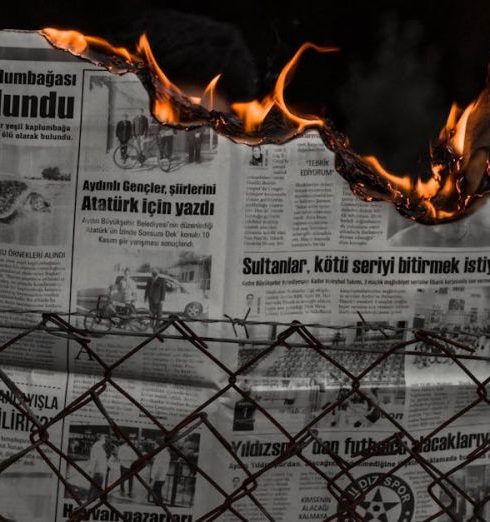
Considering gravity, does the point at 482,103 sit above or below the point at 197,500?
above

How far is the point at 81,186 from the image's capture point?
840mm

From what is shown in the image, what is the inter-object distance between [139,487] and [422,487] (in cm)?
31

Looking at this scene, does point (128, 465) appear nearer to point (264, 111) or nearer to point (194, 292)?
point (194, 292)

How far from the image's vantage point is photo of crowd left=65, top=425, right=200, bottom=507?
0.87 metres

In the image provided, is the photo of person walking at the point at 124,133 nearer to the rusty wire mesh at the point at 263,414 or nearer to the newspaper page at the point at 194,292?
the newspaper page at the point at 194,292

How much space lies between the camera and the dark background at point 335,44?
2.71ft

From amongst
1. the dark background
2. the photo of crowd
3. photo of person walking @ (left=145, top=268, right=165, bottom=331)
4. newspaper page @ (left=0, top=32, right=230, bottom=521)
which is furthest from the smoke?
the photo of crowd

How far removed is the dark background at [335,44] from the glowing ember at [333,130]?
0.01m

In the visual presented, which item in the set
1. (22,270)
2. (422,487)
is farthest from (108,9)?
(422,487)

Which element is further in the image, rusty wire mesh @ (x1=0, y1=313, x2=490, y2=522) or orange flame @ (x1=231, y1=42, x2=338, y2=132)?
orange flame @ (x1=231, y1=42, x2=338, y2=132)

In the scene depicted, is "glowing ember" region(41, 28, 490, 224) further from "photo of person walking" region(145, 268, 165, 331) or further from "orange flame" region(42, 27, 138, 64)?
"photo of person walking" region(145, 268, 165, 331)

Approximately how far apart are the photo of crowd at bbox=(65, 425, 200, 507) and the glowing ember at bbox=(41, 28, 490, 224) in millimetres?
329

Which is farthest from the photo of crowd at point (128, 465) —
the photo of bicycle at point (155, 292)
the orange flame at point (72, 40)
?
the orange flame at point (72, 40)

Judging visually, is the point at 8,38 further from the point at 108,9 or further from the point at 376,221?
the point at 376,221
